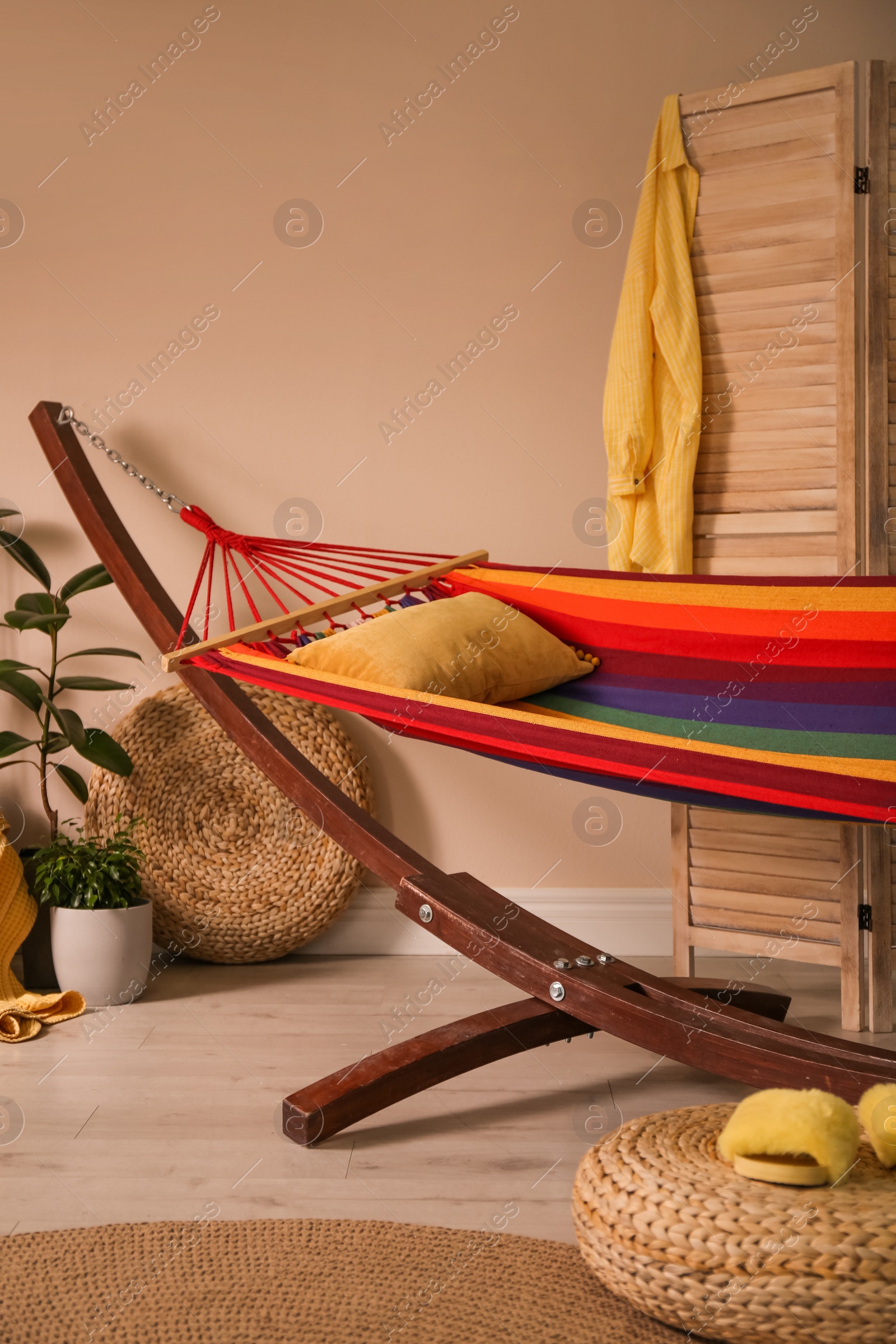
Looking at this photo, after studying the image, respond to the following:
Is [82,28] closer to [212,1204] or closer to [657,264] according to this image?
[657,264]

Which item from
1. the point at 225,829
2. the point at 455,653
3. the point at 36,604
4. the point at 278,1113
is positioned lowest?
the point at 278,1113

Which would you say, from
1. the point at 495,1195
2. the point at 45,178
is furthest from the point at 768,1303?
the point at 45,178

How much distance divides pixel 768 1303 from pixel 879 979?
3.67 ft

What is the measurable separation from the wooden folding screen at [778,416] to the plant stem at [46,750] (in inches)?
50.8

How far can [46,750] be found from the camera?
215 cm

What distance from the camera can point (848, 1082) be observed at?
109 cm

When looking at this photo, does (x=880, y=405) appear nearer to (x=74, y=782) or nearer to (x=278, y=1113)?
(x=278, y=1113)

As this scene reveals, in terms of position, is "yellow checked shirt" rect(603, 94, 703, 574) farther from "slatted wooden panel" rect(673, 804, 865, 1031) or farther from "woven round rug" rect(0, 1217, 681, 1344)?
"woven round rug" rect(0, 1217, 681, 1344)

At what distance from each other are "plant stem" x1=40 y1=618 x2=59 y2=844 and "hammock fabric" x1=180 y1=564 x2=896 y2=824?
0.81 metres

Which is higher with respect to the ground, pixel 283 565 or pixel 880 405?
pixel 880 405

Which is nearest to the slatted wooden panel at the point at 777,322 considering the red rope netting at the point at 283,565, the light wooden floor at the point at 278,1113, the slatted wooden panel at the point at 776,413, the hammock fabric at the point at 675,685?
the slatted wooden panel at the point at 776,413

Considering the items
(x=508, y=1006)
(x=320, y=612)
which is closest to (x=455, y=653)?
(x=320, y=612)

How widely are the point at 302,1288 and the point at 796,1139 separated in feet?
1.62

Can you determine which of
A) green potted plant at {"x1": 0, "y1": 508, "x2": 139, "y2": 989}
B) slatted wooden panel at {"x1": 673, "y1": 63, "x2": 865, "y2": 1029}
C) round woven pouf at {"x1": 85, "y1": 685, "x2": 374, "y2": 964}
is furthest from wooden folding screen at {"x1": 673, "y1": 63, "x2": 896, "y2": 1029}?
green potted plant at {"x1": 0, "y1": 508, "x2": 139, "y2": 989}
